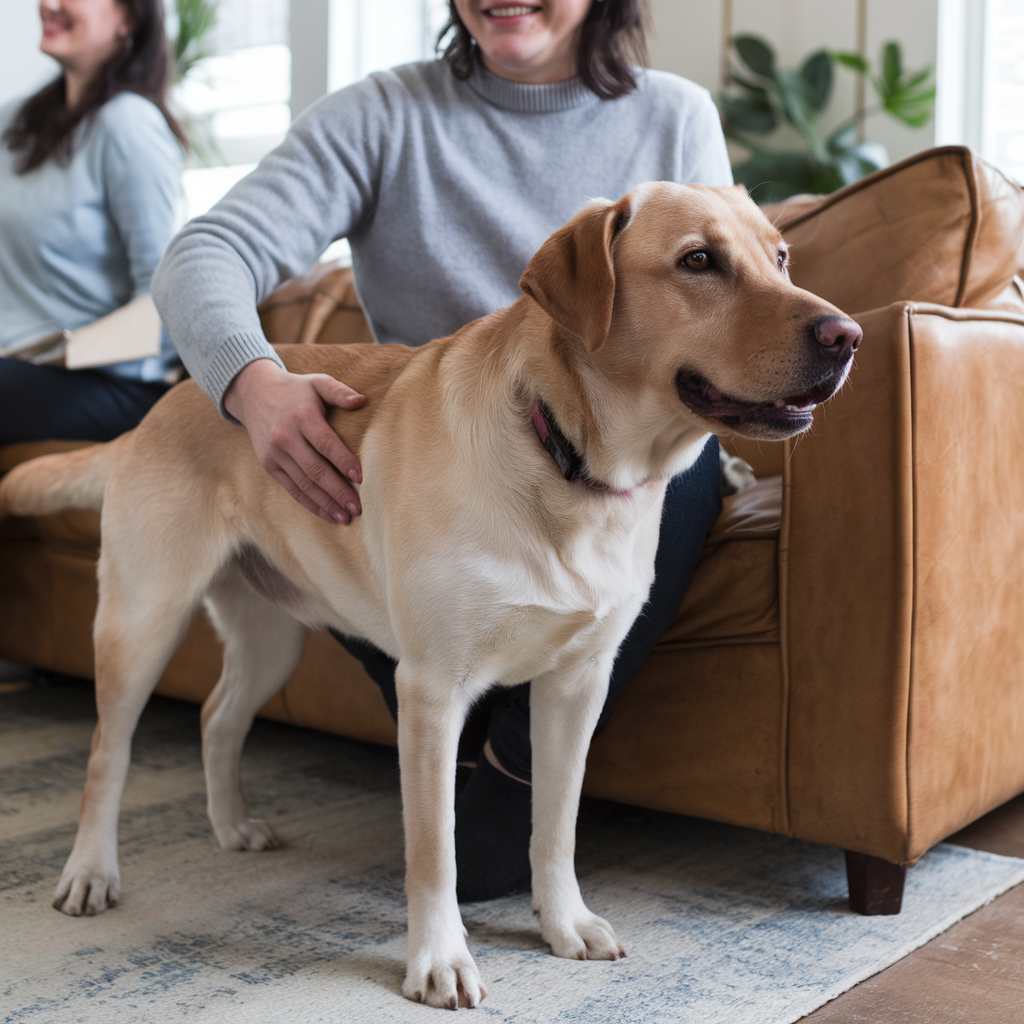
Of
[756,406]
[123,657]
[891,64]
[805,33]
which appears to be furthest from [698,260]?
[805,33]

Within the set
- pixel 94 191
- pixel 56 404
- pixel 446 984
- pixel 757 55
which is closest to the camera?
pixel 446 984

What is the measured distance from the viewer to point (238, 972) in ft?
4.17

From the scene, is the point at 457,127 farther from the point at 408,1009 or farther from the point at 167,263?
the point at 408,1009

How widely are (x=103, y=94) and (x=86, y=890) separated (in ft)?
7.40

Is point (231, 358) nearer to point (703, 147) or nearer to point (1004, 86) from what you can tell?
point (703, 147)

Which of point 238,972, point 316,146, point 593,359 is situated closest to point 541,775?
point 238,972

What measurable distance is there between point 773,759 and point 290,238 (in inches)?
40.5

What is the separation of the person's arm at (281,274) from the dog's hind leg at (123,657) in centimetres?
26

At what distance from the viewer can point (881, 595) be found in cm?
136

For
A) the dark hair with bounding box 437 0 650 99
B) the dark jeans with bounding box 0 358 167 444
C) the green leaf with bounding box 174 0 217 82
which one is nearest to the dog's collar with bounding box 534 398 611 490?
the dark hair with bounding box 437 0 650 99

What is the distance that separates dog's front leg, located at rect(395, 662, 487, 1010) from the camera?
1222 millimetres

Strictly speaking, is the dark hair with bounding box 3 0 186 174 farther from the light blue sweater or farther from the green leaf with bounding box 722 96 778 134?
the green leaf with bounding box 722 96 778 134

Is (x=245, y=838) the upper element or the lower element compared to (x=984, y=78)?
lower

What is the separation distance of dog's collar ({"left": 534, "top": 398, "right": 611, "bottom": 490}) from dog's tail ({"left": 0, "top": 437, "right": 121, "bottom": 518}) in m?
0.87
